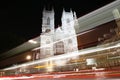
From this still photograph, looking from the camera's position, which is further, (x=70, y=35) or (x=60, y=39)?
(x=60, y=39)

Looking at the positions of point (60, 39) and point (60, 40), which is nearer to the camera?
point (60, 40)

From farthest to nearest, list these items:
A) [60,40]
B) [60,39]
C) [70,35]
Result: [60,39]
[60,40]
[70,35]

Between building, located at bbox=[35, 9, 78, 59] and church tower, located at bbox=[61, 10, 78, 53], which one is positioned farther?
building, located at bbox=[35, 9, 78, 59]

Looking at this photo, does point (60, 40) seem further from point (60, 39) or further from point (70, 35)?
point (70, 35)

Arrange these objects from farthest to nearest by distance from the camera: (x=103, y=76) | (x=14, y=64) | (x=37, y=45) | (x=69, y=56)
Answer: (x=14, y=64)
(x=37, y=45)
(x=69, y=56)
(x=103, y=76)

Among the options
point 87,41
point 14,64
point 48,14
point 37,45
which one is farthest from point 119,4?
point 48,14

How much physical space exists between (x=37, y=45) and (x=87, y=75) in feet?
12.5

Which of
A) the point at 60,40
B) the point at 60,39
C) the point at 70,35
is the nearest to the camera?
the point at 70,35

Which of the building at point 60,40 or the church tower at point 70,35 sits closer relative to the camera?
the church tower at point 70,35

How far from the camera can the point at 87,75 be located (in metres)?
3.27

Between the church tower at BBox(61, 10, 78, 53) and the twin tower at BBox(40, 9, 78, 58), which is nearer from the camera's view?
the church tower at BBox(61, 10, 78, 53)

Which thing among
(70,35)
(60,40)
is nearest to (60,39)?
(60,40)

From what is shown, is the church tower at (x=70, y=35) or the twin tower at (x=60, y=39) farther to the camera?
the twin tower at (x=60, y=39)

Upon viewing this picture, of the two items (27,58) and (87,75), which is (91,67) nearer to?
(87,75)
